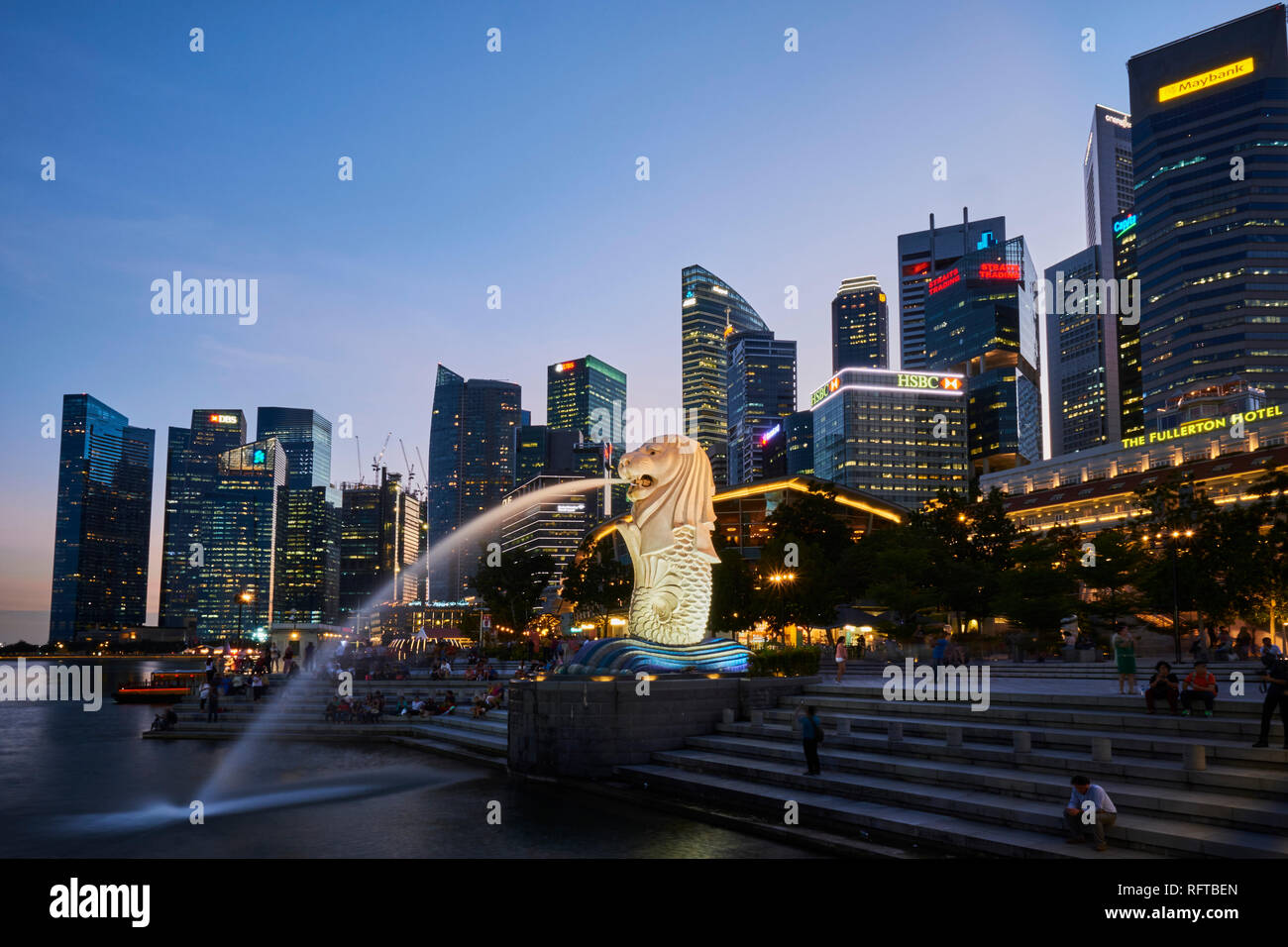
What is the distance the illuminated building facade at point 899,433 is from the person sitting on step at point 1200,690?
166592 millimetres

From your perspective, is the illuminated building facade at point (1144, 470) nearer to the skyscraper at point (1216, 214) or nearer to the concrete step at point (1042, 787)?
the skyscraper at point (1216, 214)

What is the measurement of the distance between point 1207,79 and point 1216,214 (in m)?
29.7

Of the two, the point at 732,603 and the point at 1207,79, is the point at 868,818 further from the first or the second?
the point at 1207,79

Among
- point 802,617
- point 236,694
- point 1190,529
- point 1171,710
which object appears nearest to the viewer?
point 1171,710

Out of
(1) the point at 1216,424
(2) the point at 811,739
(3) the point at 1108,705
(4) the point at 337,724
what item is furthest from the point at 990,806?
(1) the point at 1216,424

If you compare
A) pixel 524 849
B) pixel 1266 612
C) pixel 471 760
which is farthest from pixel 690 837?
pixel 1266 612

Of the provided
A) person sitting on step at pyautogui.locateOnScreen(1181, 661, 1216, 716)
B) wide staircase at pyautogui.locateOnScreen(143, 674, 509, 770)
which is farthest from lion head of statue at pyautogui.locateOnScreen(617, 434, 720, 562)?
person sitting on step at pyautogui.locateOnScreen(1181, 661, 1216, 716)

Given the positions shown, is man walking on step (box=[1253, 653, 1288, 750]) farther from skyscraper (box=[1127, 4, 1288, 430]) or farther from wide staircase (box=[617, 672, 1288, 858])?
skyscraper (box=[1127, 4, 1288, 430])

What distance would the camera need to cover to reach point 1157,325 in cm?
17150

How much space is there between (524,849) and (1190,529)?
161 feet

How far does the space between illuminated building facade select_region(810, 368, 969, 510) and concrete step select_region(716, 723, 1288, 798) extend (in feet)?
543

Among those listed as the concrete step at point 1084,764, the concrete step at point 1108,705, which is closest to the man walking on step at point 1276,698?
the concrete step at point 1084,764

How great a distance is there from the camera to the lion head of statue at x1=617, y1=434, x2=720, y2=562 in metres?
26.2

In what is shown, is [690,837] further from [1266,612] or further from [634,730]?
[1266,612]
